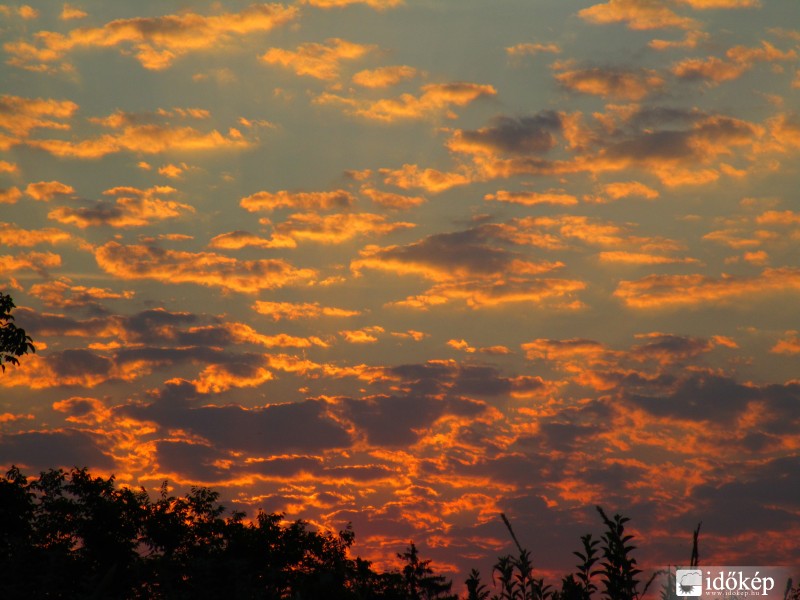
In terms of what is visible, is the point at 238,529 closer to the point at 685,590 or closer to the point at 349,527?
the point at 349,527

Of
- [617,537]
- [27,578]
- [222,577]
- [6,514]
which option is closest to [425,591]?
[222,577]

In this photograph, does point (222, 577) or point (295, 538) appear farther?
point (295, 538)

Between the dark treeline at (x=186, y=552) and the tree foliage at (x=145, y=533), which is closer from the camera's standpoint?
the dark treeline at (x=186, y=552)

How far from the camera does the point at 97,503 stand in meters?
58.5

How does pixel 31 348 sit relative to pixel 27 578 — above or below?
above

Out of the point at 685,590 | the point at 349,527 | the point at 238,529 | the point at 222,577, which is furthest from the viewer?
the point at 349,527

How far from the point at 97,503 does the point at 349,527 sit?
2215 centimetres

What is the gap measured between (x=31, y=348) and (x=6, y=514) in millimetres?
8412

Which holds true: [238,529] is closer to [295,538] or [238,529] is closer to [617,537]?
[295,538]

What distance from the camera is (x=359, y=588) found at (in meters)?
8.51

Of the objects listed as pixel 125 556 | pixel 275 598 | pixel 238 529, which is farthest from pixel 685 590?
pixel 238 529

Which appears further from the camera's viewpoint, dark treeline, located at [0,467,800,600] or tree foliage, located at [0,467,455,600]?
tree foliage, located at [0,467,455,600]

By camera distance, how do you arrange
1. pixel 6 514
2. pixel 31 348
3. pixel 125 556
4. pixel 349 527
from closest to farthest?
pixel 31 348
pixel 6 514
pixel 125 556
pixel 349 527

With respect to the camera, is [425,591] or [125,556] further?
[125,556]
